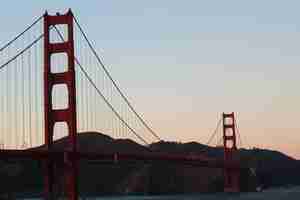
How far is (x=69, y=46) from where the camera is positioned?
132 ft

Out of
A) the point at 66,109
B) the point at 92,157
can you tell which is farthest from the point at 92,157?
the point at 66,109

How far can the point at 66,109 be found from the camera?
3875 cm

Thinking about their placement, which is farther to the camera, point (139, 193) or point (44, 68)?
point (139, 193)

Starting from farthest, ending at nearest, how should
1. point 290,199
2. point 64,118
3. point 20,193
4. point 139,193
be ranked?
point 139,193
point 20,193
point 290,199
point 64,118

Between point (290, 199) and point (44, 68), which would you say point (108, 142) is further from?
point (44, 68)

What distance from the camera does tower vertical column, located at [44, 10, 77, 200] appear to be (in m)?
37.4

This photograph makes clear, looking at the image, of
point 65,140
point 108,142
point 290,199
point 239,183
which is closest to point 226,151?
point 239,183

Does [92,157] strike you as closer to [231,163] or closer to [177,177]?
[231,163]

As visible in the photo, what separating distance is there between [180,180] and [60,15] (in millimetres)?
90790

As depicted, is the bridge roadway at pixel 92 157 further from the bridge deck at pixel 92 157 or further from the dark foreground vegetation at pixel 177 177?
the dark foreground vegetation at pixel 177 177

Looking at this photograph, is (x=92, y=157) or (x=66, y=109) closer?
(x=66, y=109)

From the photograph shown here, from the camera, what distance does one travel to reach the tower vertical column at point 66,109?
37.4m

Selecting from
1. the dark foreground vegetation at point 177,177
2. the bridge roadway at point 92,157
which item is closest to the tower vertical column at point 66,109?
the bridge roadway at point 92,157

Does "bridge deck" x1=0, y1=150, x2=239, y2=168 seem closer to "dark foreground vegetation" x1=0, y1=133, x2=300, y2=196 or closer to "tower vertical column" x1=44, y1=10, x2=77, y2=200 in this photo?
"tower vertical column" x1=44, y1=10, x2=77, y2=200
